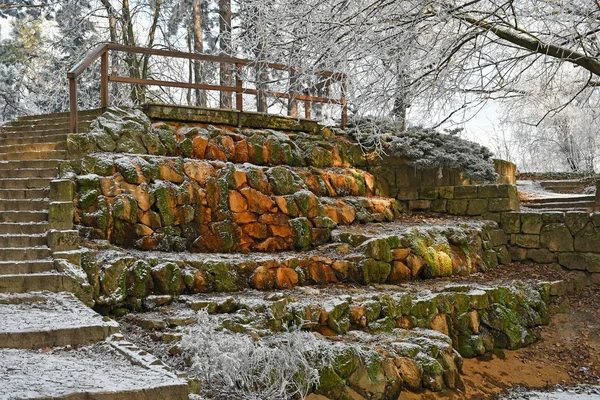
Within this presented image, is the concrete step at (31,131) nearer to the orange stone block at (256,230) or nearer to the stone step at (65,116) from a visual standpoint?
the stone step at (65,116)

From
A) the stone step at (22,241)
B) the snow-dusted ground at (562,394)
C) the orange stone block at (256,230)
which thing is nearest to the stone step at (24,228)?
the stone step at (22,241)

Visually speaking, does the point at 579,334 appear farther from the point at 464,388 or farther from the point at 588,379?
the point at 464,388

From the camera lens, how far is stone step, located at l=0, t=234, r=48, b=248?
655 cm

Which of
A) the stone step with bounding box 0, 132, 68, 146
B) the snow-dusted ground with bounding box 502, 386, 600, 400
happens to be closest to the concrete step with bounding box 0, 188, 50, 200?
the stone step with bounding box 0, 132, 68, 146

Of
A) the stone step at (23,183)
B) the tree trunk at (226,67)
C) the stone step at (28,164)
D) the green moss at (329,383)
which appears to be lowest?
the green moss at (329,383)

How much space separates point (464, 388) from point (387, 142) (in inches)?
262

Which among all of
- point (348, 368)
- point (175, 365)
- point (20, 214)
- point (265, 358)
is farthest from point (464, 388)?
point (20, 214)

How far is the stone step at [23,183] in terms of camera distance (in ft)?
25.5

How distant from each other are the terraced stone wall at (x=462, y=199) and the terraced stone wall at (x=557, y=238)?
12.1 inches

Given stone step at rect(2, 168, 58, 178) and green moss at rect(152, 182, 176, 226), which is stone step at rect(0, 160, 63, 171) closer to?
stone step at rect(2, 168, 58, 178)

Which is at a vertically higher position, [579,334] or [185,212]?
[185,212]

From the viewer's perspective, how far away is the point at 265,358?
5145mm

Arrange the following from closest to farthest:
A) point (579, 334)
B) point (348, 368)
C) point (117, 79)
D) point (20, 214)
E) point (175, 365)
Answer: point (175, 365)
point (348, 368)
point (20, 214)
point (579, 334)
point (117, 79)

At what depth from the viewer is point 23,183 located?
7.80m
